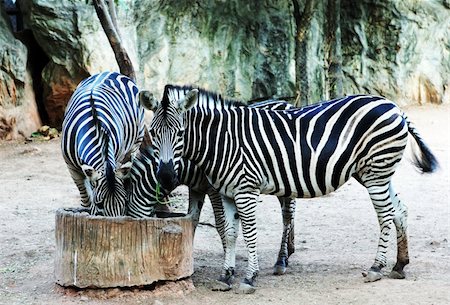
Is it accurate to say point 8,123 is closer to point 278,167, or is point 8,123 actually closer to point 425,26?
point 278,167

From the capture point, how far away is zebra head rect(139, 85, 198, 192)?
5.77 m

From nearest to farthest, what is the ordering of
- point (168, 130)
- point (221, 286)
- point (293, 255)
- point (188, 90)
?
point (168, 130) < point (221, 286) < point (188, 90) < point (293, 255)

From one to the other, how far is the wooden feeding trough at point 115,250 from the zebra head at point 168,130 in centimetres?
41

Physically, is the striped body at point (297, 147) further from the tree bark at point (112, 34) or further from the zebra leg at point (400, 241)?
the tree bark at point (112, 34)

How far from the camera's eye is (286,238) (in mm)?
6969

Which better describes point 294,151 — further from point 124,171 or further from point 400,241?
point 124,171

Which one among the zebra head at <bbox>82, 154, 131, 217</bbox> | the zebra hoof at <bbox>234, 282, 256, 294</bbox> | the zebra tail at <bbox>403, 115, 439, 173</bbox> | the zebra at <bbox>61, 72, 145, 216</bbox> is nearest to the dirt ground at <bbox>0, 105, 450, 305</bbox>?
the zebra hoof at <bbox>234, 282, 256, 294</bbox>

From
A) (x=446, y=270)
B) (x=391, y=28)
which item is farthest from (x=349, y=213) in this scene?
(x=391, y=28)

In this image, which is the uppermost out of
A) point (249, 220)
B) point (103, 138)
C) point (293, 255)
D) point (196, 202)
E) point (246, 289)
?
point (103, 138)

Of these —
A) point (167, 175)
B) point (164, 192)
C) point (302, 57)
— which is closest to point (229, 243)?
point (164, 192)

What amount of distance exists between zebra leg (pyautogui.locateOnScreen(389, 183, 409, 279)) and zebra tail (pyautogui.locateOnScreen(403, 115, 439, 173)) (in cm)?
49

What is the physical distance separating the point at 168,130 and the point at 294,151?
124cm

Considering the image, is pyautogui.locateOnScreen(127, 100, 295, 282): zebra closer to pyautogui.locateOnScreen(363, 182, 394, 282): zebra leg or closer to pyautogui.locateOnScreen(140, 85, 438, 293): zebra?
pyautogui.locateOnScreen(140, 85, 438, 293): zebra

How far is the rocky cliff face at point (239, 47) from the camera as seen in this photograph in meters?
14.6
